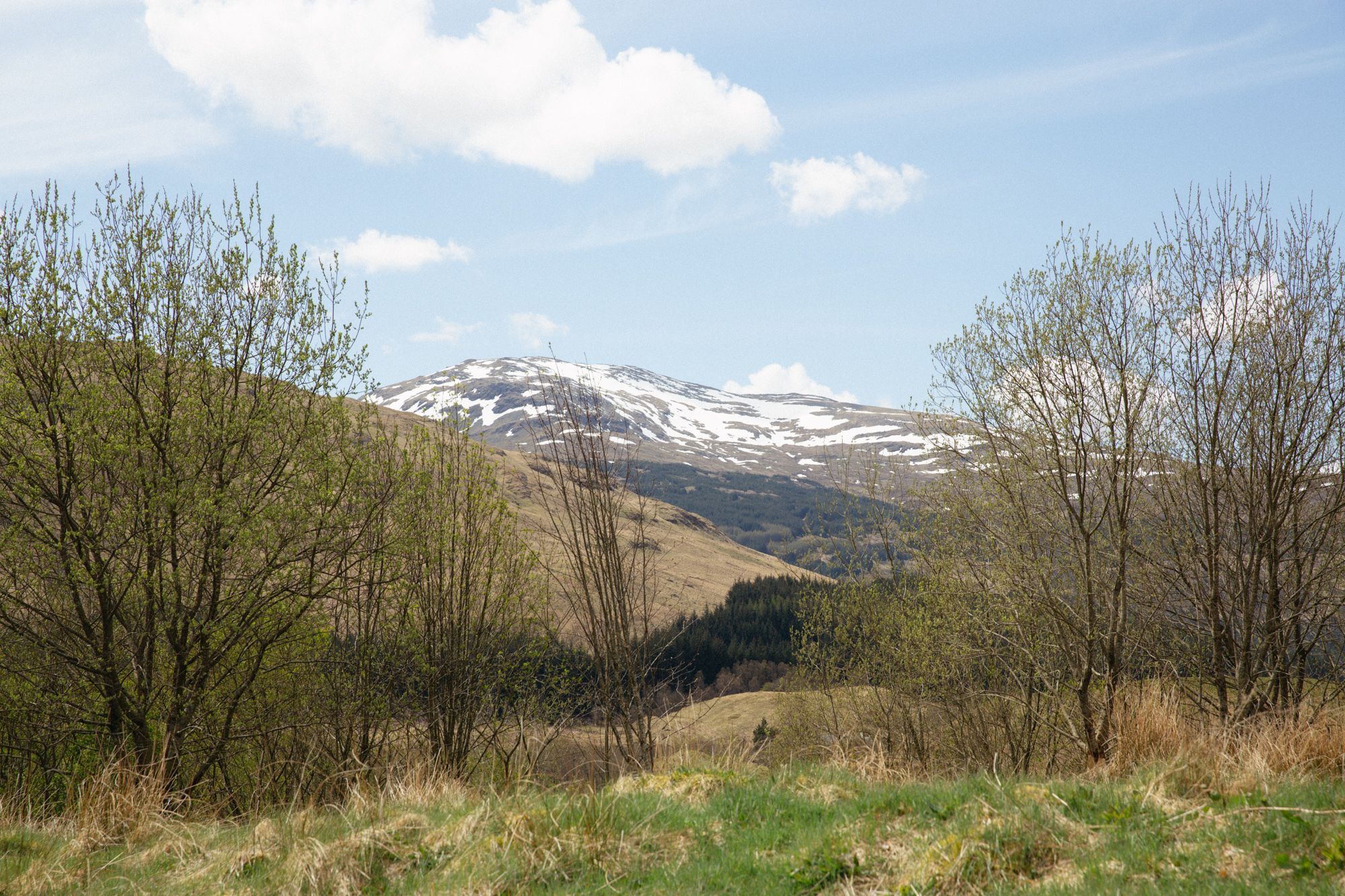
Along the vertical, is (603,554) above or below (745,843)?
above

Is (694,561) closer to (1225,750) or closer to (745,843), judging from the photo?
(1225,750)

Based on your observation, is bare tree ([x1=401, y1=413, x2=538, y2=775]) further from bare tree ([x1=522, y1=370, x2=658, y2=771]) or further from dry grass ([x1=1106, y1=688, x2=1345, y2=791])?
dry grass ([x1=1106, y1=688, x2=1345, y2=791])

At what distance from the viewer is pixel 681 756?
7961 mm

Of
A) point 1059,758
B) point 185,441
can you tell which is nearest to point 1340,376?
point 1059,758

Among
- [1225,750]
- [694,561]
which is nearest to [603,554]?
[1225,750]

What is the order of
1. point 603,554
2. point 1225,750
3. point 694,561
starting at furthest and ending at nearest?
point 694,561, point 603,554, point 1225,750

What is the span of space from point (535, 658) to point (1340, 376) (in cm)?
1486

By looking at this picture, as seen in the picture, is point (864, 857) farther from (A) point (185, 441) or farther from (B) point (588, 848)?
(A) point (185, 441)

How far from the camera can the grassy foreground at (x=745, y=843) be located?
4441mm

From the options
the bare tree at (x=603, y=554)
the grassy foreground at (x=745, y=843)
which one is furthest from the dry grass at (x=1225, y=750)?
the bare tree at (x=603, y=554)

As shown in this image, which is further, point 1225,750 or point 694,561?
point 694,561

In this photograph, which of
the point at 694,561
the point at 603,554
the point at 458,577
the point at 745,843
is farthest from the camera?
the point at 694,561

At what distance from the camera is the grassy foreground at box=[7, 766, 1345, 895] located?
14.6 feet

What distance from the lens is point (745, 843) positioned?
541 cm
